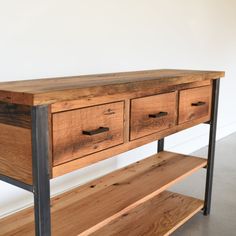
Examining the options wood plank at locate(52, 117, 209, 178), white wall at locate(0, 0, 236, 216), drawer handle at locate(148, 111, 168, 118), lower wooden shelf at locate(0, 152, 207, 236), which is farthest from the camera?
white wall at locate(0, 0, 236, 216)

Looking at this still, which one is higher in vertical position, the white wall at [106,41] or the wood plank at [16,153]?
the white wall at [106,41]

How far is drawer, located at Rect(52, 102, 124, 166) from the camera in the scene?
1.15 meters

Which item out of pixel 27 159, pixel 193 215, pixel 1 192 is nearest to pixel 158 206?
pixel 193 215

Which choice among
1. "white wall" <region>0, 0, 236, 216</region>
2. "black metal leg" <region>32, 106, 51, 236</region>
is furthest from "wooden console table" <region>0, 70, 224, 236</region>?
"white wall" <region>0, 0, 236, 216</region>

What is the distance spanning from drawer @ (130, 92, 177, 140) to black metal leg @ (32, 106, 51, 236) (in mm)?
467

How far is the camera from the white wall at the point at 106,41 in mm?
1749

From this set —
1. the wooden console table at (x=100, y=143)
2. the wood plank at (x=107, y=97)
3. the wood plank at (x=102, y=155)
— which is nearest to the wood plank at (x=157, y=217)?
the wooden console table at (x=100, y=143)

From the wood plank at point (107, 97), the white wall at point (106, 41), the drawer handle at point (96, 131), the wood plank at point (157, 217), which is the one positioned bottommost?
the wood plank at point (157, 217)

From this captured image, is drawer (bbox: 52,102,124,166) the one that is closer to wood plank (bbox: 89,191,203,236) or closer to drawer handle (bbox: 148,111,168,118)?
drawer handle (bbox: 148,111,168,118)

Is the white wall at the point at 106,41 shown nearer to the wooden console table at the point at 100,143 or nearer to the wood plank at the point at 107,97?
the wooden console table at the point at 100,143

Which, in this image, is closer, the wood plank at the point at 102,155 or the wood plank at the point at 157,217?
the wood plank at the point at 102,155

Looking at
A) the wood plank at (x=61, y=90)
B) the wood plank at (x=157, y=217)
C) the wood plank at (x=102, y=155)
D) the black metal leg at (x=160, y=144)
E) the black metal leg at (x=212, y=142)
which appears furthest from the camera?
the black metal leg at (x=160, y=144)

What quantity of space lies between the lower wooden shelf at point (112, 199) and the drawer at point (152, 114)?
33cm

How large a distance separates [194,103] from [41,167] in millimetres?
1045
